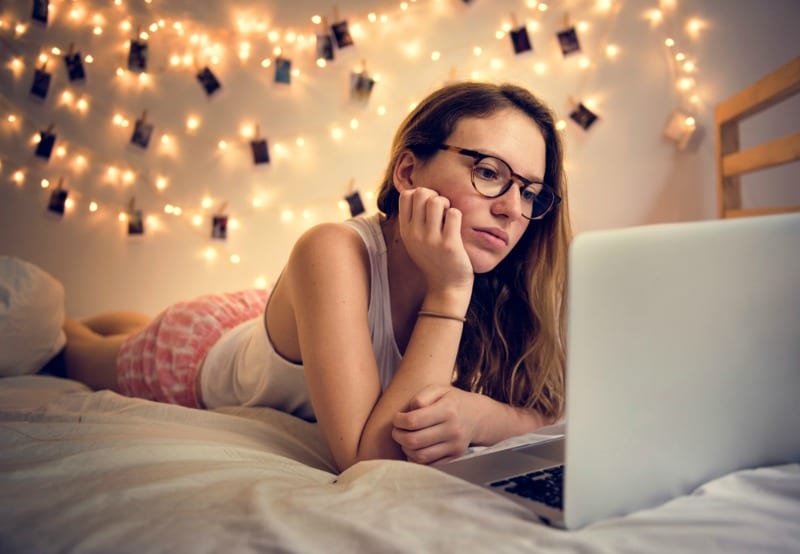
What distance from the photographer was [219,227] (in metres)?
2.52

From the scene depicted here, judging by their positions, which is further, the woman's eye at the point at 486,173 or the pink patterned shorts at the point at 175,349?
the pink patterned shorts at the point at 175,349

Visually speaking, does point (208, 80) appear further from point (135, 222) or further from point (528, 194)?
point (528, 194)

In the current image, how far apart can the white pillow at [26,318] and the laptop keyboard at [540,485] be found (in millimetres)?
1453

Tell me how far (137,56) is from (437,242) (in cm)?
213

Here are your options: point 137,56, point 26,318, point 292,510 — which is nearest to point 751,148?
point 292,510

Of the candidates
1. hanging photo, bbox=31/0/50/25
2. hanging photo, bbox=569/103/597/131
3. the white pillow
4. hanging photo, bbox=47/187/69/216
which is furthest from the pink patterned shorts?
hanging photo, bbox=31/0/50/25

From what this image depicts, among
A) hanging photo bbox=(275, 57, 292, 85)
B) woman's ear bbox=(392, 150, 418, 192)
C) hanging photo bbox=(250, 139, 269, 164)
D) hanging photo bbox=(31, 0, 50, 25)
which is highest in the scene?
hanging photo bbox=(31, 0, 50, 25)

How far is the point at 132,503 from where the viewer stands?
0.54 meters

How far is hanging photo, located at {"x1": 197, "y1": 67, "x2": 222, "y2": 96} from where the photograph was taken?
250 cm

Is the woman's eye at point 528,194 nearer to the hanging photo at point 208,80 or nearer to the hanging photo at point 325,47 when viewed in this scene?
the hanging photo at point 325,47

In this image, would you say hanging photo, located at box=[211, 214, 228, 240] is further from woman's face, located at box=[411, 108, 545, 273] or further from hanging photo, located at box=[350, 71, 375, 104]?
woman's face, located at box=[411, 108, 545, 273]

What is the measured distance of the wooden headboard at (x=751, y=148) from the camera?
1651mm

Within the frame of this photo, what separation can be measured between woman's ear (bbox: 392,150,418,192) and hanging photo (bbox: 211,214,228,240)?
1.55 metres

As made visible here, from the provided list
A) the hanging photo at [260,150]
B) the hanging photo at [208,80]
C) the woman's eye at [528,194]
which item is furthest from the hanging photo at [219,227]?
the woman's eye at [528,194]
